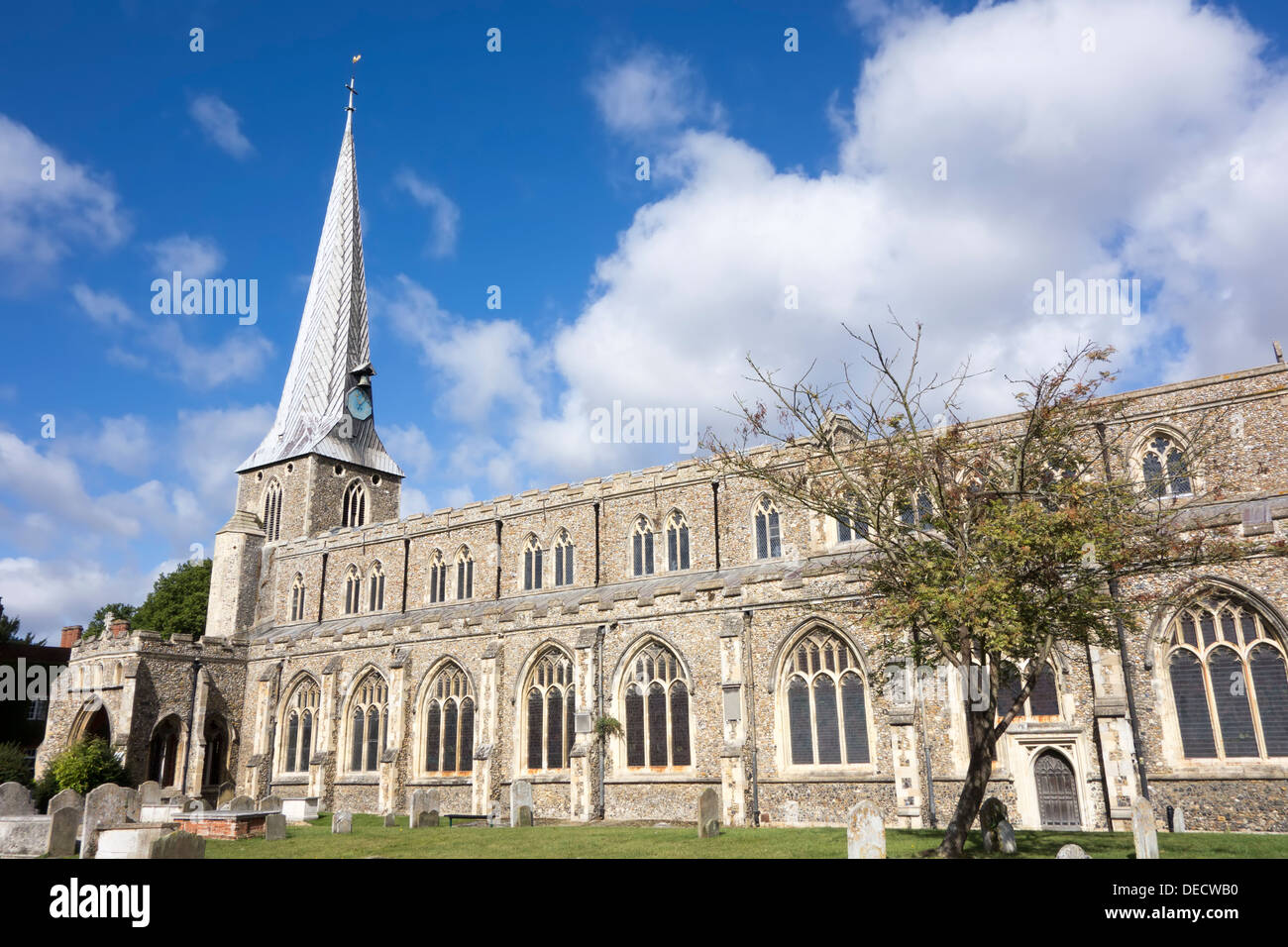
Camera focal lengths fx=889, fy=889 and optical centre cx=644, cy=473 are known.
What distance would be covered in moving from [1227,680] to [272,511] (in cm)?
3790

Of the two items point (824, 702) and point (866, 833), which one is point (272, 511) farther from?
point (866, 833)

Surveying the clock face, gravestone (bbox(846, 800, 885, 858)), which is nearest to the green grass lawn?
gravestone (bbox(846, 800, 885, 858))

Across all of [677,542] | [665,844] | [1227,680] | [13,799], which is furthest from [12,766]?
[1227,680]

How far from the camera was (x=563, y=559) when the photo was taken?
31.4 m

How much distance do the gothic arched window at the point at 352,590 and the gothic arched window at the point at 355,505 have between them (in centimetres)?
540

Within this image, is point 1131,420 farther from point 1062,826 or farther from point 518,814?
point 518,814

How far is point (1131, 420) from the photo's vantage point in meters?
22.3

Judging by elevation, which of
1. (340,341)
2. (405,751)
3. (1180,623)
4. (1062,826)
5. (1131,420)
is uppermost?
(340,341)

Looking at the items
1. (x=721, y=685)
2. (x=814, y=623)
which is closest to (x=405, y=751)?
(x=721, y=685)

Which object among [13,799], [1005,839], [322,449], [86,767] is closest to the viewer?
[1005,839]

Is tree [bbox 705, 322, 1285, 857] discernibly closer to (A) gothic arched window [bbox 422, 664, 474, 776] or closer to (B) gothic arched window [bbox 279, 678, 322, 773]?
(A) gothic arched window [bbox 422, 664, 474, 776]

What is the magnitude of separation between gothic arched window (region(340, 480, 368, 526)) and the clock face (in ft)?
12.9

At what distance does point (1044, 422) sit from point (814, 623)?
8807mm
